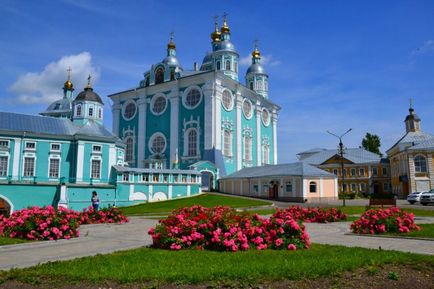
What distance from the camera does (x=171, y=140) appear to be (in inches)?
1836

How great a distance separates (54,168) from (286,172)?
21.4m

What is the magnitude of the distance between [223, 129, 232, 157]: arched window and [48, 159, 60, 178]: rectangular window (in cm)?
1937

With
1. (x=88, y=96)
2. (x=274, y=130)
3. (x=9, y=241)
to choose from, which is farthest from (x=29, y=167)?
(x=274, y=130)

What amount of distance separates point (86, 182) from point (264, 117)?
31270 millimetres

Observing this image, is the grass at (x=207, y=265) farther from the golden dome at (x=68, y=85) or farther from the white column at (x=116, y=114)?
the golden dome at (x=68, y=85)

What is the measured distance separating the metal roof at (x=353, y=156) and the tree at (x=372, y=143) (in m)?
13.9

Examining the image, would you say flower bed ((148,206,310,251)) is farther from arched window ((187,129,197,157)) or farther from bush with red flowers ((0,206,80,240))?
arched window ((187,129,197,157))

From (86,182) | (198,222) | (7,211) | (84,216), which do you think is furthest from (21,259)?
(86,182)

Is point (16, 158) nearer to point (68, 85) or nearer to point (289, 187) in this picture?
point (289, 187)

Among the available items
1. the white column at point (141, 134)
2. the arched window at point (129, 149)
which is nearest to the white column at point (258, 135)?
the white column at point (141, 134)

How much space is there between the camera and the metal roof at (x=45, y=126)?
3136 centimetres

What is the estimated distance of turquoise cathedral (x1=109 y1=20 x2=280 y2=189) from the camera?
4391cm

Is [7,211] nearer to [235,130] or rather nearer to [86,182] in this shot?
[86,182]

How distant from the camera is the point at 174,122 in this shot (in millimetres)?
46750
